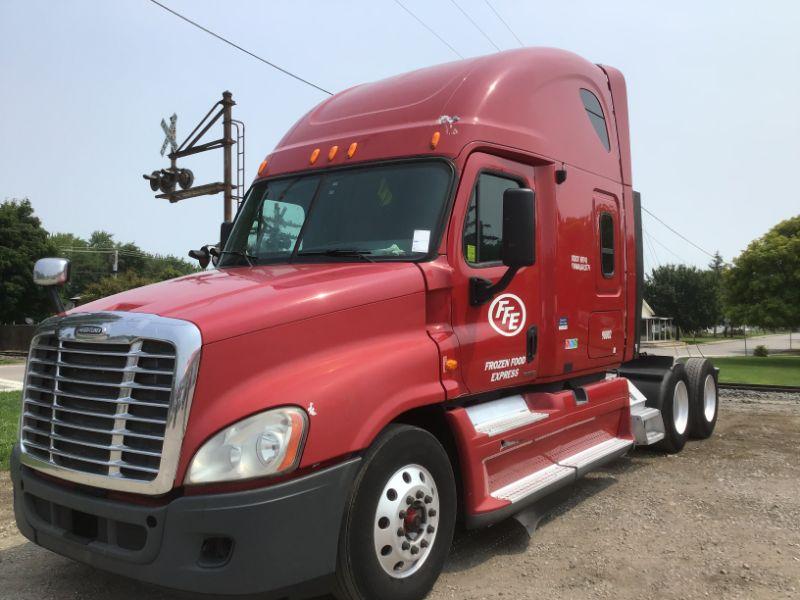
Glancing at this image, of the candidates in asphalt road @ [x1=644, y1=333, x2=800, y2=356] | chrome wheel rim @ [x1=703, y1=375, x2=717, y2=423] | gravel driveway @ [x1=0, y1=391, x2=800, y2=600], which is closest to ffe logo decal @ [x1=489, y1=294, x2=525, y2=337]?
gravel driveway @ [x1=0, y1=391, x2=800, y2=600]

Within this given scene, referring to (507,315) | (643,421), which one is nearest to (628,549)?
(507,315)

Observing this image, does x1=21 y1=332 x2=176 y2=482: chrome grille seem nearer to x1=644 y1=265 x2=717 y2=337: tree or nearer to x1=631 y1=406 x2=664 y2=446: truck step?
x1=631 y1=406 x2=664 y2=446: truck step

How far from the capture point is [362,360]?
3.41m

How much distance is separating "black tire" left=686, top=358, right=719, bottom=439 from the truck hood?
18.7 ft

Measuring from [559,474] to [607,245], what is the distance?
2.35 meters

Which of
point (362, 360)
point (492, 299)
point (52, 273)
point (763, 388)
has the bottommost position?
point (763, 388)

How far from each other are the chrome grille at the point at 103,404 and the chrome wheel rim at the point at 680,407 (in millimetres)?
6317

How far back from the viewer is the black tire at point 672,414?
7.37 metres

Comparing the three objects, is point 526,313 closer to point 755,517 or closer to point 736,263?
point 755,517

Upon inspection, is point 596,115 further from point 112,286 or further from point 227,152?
point 112,286

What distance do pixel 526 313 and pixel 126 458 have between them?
9.52 feet

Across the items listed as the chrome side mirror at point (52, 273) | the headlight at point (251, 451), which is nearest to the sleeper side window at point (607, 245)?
the headlight at point (251, 451)

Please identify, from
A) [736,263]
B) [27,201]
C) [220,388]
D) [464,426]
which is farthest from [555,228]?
[27,201]

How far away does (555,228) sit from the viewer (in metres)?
5.13
